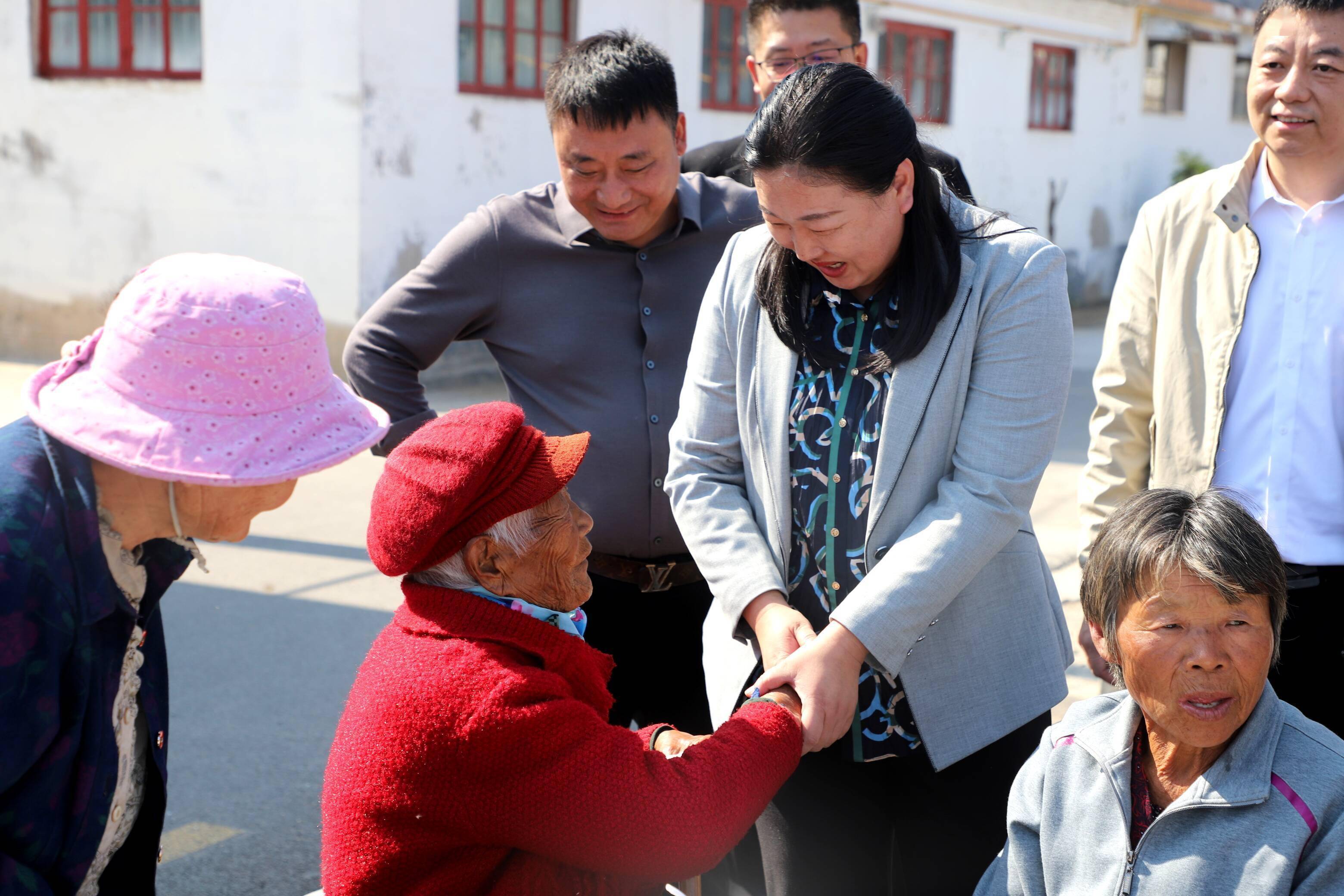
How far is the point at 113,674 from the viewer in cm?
175

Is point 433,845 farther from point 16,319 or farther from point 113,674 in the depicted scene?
point 16,319

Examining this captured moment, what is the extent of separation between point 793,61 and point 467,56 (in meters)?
7.77

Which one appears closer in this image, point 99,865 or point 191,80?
point 99,865

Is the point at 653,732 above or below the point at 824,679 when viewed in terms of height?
below

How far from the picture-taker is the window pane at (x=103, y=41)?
36.8 ft

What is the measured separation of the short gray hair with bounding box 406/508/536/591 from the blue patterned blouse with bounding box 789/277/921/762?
0.50 meters

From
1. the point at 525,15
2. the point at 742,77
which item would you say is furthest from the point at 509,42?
the point at 742,77

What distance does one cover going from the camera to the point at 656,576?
2.86m

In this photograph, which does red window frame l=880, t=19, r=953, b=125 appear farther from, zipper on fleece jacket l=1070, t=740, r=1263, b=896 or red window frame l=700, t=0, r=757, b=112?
zipper on fleece jacket l=1070, t=740, r=1263, b=896

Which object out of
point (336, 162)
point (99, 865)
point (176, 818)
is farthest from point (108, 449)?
point (336, 162)

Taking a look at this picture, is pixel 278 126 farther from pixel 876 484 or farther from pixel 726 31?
pixel 876 484

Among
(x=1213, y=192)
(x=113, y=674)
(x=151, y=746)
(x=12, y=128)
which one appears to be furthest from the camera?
(x=12, y=128)

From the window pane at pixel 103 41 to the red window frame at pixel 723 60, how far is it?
5.31 meters

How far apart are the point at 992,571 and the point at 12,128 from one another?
11.8 metres
